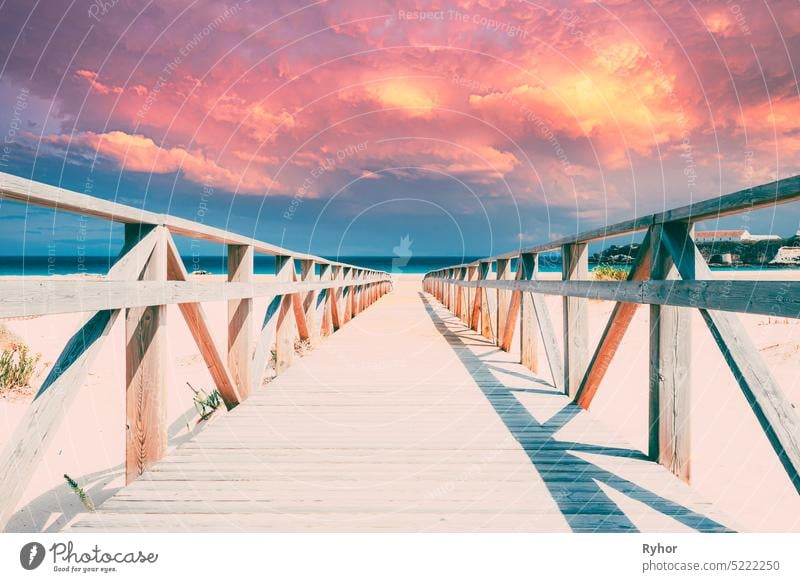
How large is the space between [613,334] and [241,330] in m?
2.76

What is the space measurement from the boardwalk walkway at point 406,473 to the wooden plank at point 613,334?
212 millimetres

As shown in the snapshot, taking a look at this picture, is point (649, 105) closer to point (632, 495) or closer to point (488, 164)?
point (632, 495)

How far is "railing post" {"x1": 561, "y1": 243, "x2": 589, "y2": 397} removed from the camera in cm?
385

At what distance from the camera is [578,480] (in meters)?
2.40

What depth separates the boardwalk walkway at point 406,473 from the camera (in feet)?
6.68

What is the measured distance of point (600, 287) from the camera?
3002mm

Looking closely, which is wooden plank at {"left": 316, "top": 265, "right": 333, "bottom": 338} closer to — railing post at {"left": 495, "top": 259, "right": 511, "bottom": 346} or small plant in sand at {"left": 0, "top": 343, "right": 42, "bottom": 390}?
railing post at {"left": 495, "top": 259, "right": 511, "bottom": 346}

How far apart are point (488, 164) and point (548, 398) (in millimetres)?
6768

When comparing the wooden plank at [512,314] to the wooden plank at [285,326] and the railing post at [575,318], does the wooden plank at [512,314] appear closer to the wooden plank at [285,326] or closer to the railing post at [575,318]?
the railing post at [575,318]

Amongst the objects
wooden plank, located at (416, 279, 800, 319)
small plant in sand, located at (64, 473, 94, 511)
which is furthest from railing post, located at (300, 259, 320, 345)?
wooden plank, located at (416, 279, 800, 319)

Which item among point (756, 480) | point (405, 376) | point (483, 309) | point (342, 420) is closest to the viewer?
point (342, 420)

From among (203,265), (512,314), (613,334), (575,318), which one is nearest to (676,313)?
(613,334)

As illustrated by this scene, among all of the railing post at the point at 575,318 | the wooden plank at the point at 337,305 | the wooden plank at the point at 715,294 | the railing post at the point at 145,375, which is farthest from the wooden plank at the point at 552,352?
the wooden plank at the point at 337,305
